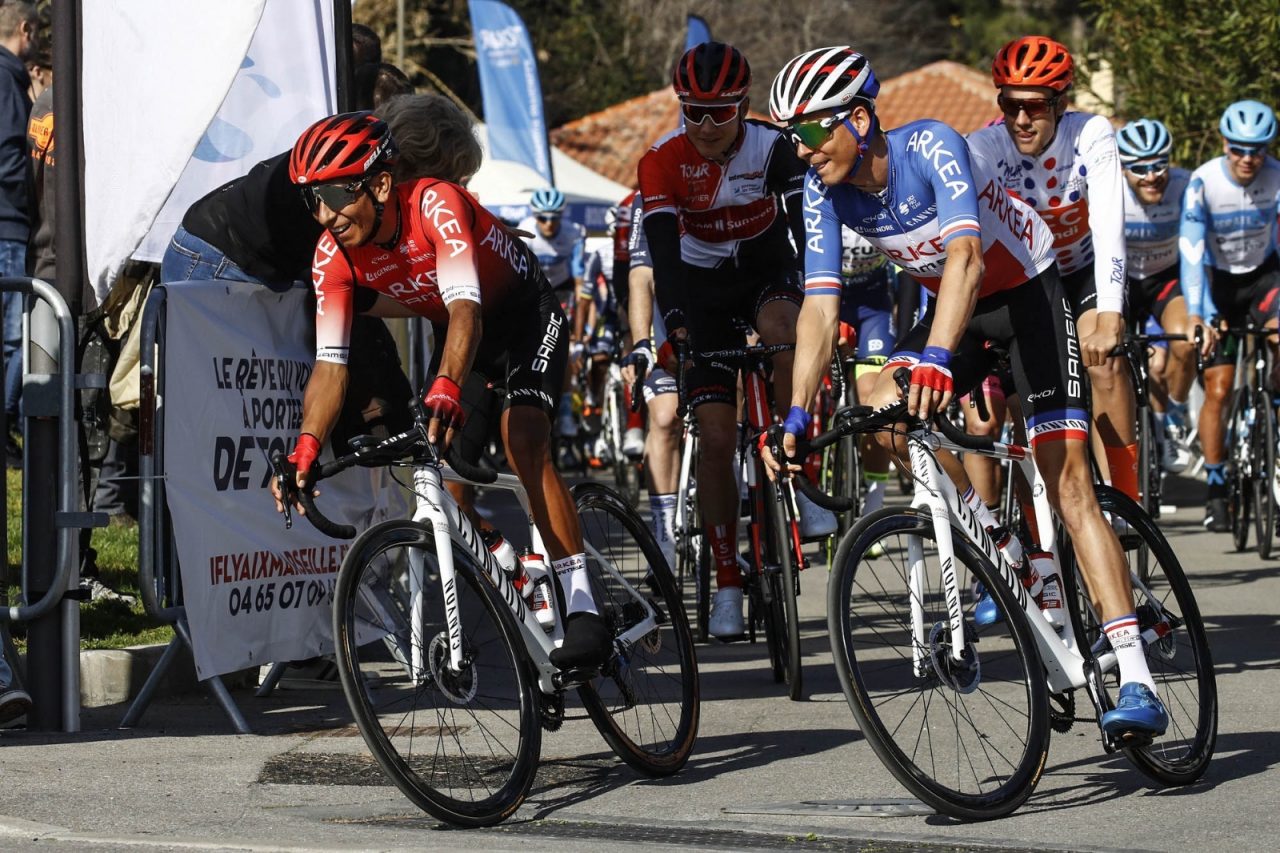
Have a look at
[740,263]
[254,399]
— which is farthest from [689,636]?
[740,263]

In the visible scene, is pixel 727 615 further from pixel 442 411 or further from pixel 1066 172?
pixel 442 411

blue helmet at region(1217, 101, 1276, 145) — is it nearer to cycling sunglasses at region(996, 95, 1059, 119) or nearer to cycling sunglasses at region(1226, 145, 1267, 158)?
cycling sunglasses at region(1226, 145, 1267, 158)

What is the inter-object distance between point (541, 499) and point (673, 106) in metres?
38.8

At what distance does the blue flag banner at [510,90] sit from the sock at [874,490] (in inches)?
566

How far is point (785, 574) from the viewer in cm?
734

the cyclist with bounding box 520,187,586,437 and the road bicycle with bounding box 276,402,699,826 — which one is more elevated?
the cyclist with bounding box 520,187,586,437

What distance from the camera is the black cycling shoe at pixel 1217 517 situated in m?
12.7

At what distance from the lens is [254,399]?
6.82m

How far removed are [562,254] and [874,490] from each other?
10333 millimetres

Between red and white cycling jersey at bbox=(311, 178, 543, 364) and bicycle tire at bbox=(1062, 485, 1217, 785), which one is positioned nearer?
red and white cycling jersey at bbox=(311, 178, 543, 364)

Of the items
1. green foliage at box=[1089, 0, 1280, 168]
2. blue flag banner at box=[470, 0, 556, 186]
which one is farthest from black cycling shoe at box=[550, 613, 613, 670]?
blue flag banner at box=[470, 0, 556, 186]

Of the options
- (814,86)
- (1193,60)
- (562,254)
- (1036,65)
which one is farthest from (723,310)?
(1193,60)

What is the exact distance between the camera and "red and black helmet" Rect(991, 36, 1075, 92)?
748 cm

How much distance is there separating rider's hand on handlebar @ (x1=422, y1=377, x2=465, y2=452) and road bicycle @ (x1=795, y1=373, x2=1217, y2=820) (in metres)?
0.99
